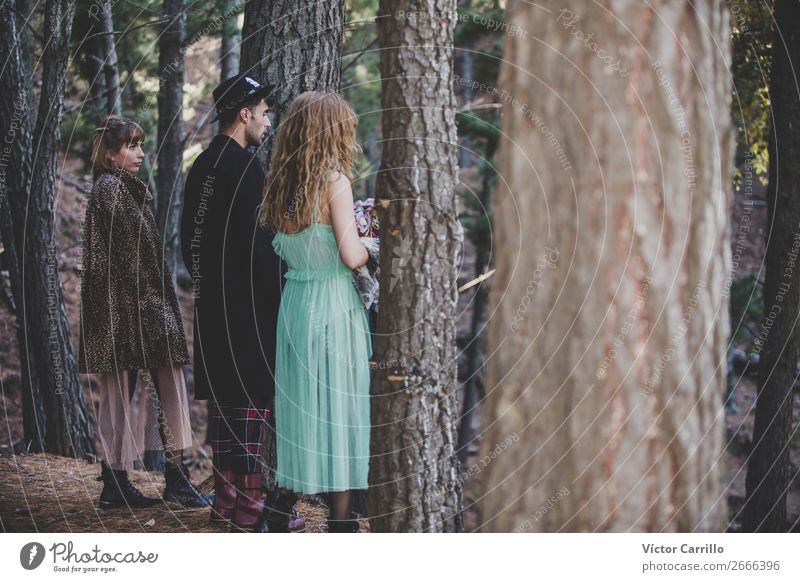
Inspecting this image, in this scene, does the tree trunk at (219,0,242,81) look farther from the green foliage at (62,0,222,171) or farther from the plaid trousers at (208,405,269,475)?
the plaid trousers at (208,405,269,475)

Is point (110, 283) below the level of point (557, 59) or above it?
below

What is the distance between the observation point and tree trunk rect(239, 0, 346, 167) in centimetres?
440

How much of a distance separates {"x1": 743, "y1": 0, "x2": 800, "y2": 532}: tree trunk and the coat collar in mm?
3385

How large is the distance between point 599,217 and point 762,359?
320 centimetres

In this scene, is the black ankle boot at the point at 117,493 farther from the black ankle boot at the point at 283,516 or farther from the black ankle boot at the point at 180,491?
the black ankle boot at the point at 283,516

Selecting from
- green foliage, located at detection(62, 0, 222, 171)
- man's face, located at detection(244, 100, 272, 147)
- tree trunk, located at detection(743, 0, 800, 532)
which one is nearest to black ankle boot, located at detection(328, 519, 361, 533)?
man's face, located at detection(244, 100, 272, 147)

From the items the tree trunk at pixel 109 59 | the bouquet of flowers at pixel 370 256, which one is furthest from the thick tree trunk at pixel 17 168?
the bouquet of flowers at pixel 370 256

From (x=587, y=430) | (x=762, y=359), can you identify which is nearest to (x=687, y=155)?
(x=587, y=430)

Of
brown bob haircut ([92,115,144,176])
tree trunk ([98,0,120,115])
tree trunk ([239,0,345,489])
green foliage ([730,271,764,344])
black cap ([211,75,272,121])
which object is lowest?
green foliage ([730,271,764,344])

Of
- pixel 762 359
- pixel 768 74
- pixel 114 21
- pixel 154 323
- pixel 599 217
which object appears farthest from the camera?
pixel 114 21

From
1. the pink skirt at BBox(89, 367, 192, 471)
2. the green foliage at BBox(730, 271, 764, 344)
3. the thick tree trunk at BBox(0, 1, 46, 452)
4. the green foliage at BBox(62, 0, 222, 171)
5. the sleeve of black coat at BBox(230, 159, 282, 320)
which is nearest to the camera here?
the sleeve of black coat at BBox(230, 159, 282, 320)

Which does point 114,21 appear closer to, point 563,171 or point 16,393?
point 16,393

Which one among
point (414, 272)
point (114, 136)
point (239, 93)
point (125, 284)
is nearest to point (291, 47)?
point (239, 93)

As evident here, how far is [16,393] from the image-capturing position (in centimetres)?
957
